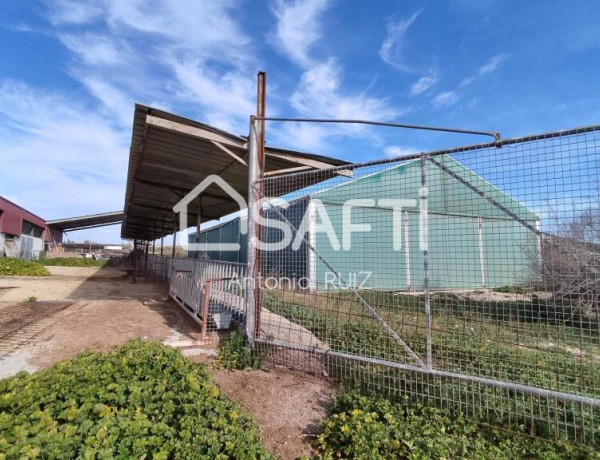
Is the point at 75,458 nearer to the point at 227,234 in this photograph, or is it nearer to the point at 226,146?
the point at 226,146

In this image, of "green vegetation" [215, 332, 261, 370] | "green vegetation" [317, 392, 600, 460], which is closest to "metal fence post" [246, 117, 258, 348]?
"green vegetation" [215, 332, 261, 370]

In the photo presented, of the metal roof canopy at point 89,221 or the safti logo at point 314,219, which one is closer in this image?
the safti logo at point 314,219

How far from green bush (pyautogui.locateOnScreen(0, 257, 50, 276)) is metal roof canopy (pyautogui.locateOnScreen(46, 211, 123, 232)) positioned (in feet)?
22.4

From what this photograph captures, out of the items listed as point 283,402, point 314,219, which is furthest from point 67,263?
point 283,402

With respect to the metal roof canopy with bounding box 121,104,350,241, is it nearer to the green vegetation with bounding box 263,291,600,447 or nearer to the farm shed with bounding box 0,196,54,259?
the green vegetation with bounding box 263,291,600,447

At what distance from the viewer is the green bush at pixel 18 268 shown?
17.0 metres

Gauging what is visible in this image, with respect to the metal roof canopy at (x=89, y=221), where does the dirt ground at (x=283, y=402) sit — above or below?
below

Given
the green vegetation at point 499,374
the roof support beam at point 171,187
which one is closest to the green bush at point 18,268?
the roof support beam at point 171,187

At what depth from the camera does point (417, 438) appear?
2373 mm

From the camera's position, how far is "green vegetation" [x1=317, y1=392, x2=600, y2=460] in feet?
7.41

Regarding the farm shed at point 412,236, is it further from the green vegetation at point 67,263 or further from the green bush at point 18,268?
the green vegetation at point 67,263

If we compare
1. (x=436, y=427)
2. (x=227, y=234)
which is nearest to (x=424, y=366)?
(x=436, y=427)

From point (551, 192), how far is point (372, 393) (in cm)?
223

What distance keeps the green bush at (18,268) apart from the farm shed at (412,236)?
9487 millimetres
